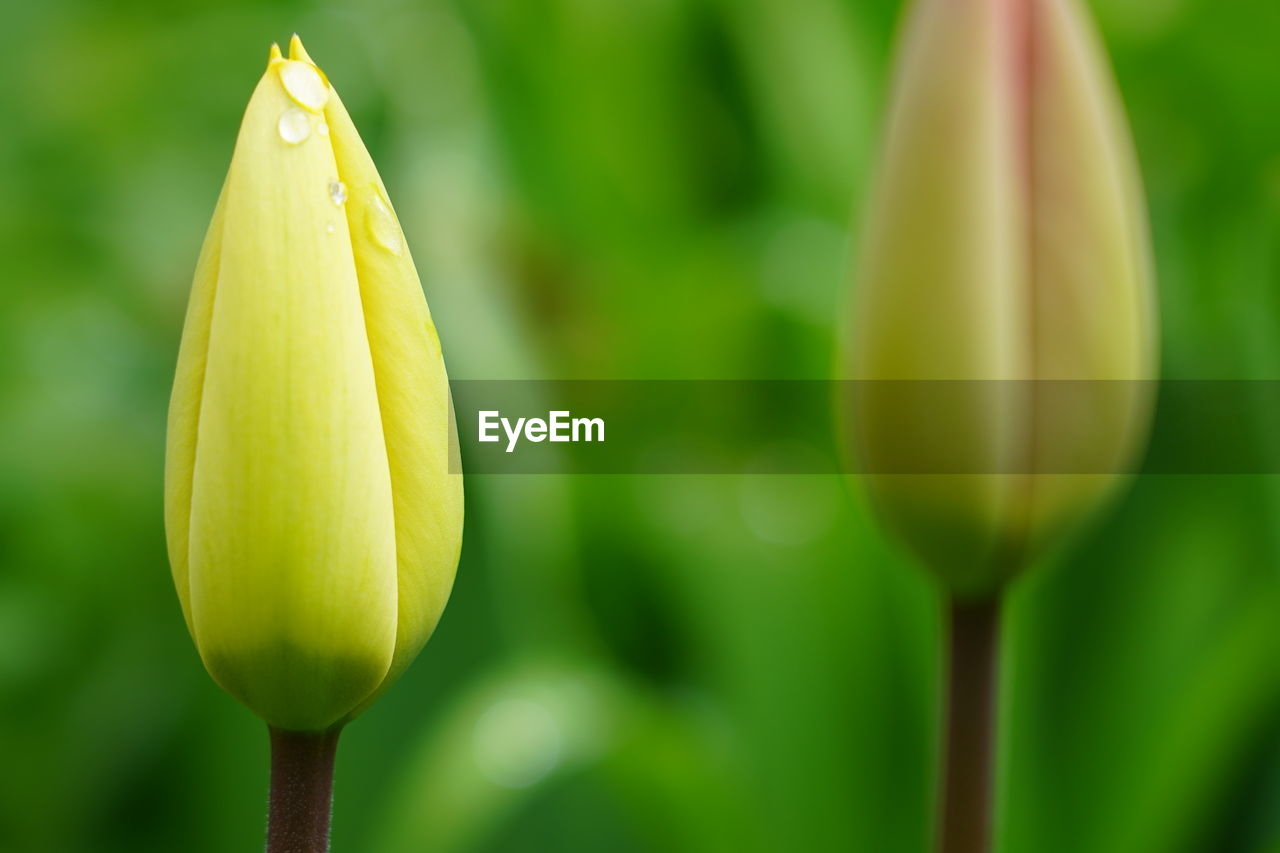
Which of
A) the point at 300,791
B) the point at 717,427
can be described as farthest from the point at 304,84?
the point at 717,427

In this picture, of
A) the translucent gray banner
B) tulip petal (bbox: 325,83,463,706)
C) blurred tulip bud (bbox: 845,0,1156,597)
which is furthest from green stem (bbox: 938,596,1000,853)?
the translucent gray banner

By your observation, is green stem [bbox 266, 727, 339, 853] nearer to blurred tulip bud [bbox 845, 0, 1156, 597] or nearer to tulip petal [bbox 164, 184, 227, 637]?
tulip petal [bbox 164, 184, 227, 637]

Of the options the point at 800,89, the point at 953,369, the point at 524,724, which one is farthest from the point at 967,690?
the point at 800,89

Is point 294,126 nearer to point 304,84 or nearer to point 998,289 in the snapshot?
point 304,84

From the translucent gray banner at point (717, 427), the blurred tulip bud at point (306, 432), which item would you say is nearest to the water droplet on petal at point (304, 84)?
the blurred tulip bud at point (306, 432)

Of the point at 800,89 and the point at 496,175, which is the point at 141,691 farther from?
the point at 800,89

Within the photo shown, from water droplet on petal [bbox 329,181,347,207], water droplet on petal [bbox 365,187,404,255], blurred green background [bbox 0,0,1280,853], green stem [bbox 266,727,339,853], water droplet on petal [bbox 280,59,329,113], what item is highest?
blurred green background [bbox 0,0,1280,853]
